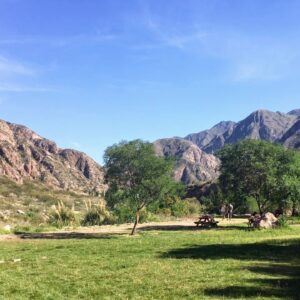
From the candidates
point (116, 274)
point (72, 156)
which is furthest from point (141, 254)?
point (72, 156)

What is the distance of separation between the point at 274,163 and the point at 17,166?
98.4 m

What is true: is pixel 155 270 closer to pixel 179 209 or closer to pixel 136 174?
pixel 136 174

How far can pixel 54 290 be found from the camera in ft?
47.8

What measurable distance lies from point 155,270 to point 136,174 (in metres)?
17.4

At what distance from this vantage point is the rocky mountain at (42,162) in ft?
423

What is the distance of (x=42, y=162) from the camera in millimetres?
142500

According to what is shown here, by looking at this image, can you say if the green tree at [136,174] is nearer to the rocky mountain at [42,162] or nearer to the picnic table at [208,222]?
the picnic table at [208,222]

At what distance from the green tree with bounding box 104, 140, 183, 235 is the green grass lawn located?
7.25 m

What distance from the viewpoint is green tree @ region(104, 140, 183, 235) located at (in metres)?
34.1

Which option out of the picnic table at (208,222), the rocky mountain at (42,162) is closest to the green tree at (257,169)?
the picnic table at (208,222)

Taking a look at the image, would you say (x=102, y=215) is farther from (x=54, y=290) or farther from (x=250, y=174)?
(x=54, y=290)

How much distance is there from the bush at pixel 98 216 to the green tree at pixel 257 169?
1107 cm

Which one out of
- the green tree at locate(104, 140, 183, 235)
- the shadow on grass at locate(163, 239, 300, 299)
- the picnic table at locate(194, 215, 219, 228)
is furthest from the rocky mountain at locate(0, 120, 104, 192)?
the shadow on grass at locate(163, 239, 300, 299)

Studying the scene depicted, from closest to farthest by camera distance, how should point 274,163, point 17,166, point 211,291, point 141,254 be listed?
point 211,291 → point 141,254 → point 274,163 → point 17,166
